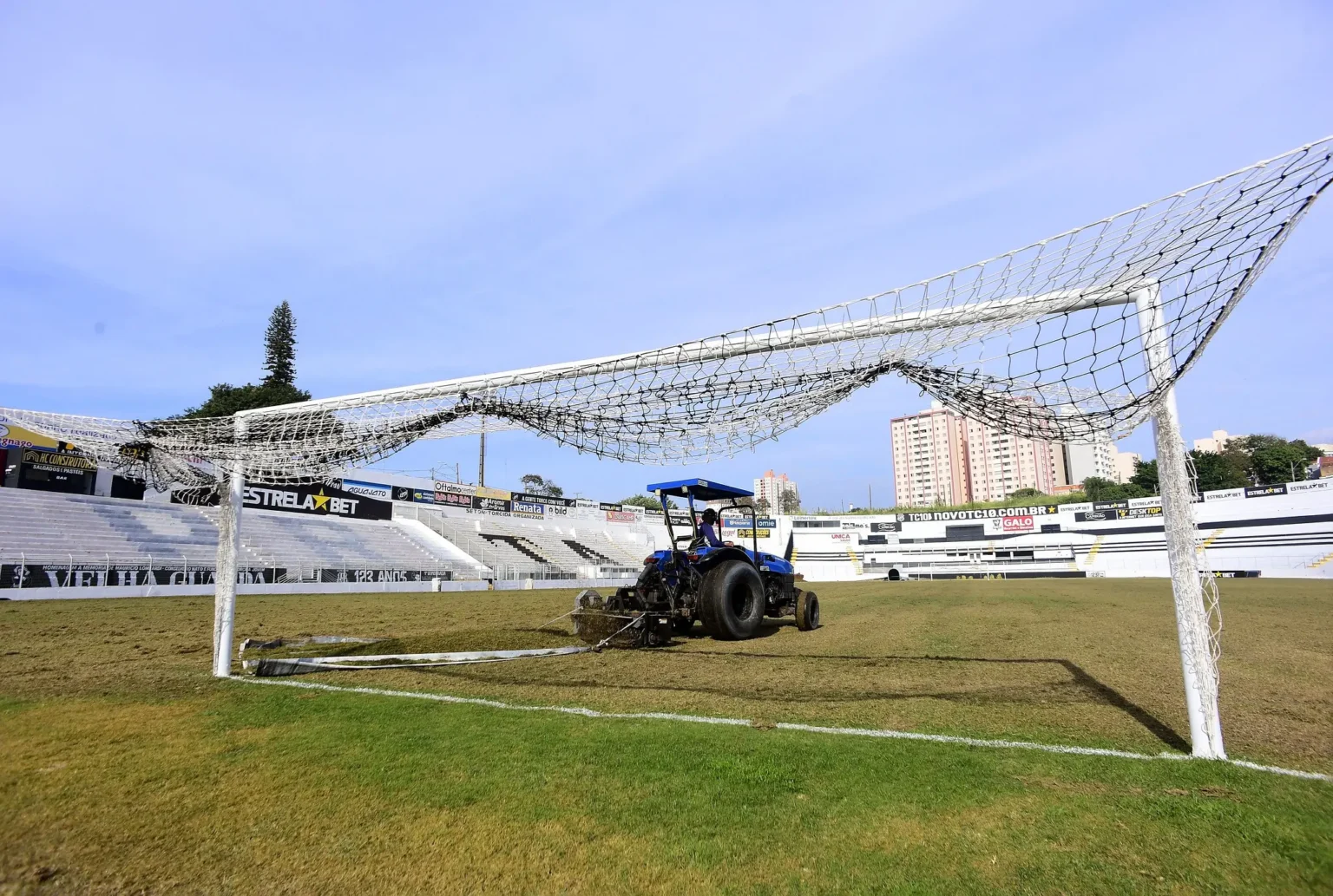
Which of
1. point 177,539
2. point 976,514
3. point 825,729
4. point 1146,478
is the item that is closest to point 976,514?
point 976,514

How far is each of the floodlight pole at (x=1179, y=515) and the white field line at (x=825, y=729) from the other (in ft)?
1.28

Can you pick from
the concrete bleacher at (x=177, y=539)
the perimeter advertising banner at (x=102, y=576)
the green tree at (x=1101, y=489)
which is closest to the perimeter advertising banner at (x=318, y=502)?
the concrete bleacher at (x=177, y=539)

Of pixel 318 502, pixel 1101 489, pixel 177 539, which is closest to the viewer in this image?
pixel 177 539

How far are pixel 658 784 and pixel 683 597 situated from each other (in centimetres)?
570

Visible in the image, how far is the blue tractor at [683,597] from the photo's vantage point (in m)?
8.81

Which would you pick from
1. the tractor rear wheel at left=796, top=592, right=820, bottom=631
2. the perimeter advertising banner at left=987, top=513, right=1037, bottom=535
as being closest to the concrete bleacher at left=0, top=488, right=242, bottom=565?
the tractor rear wheel at left=796, top=592, right=820, bottom=631

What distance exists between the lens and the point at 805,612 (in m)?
10.9

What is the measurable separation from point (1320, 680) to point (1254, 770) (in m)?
3.66

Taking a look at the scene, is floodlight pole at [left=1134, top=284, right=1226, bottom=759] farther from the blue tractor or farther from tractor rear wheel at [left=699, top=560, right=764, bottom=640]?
the blue tractor

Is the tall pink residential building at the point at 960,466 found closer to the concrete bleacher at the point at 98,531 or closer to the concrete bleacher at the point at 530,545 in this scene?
the concrete bleacher at the point at 530,545

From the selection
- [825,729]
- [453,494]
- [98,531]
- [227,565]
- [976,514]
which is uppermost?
[453,494]

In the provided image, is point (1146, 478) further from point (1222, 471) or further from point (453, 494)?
point (453, 494)

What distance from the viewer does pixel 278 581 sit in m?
23.4

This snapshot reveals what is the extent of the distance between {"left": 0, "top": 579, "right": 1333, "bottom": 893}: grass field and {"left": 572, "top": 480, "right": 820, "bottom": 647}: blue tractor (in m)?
1.95
